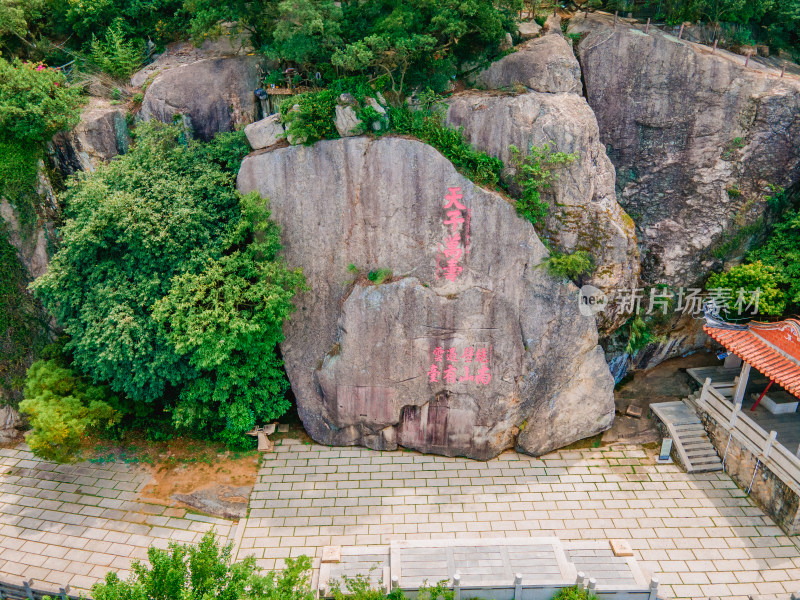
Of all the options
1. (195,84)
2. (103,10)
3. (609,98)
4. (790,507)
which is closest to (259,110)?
(195,84)

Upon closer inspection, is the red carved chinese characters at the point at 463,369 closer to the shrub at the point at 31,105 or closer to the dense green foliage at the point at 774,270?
the dense green foliage at the point at 774,270

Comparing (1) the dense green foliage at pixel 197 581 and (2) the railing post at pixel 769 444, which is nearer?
(1) the dense green foliage at pixel 197 581

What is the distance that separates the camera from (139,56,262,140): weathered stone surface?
47.2 ft

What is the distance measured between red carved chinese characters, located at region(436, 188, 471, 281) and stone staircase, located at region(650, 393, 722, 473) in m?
6.70

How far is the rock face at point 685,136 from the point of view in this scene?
543 inches

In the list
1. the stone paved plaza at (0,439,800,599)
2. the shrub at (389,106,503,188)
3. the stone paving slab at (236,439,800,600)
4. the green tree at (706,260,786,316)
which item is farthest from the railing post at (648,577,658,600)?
the shrub at (389,106,503,188)

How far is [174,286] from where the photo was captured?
40.5 ft

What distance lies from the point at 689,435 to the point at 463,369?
5996 millimetres

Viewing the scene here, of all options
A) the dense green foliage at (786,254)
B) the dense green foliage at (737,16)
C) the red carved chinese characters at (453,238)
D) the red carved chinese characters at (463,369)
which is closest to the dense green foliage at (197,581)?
the red carved chinese characters at (463,369)

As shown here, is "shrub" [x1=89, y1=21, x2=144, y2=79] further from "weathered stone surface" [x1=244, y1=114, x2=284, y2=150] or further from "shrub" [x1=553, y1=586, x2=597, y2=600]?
"shrub" [x1=553, y1=586, x2=597, y2=600]

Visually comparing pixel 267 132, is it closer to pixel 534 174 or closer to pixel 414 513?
pixel 534 174

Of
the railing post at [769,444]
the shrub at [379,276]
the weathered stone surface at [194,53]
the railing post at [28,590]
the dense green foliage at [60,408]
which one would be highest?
the weathered stone surface at [194,53]

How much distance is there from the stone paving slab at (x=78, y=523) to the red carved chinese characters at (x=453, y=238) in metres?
7.44

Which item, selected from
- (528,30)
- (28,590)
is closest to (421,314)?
(528,30)
